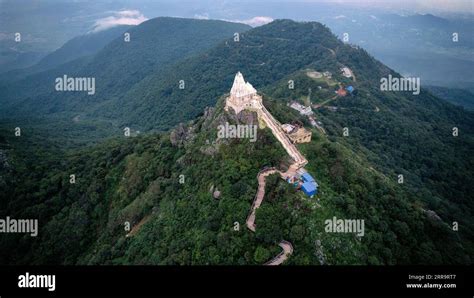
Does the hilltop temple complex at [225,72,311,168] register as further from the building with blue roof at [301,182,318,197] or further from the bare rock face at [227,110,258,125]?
the building with blue roof at [301,182,318,197]

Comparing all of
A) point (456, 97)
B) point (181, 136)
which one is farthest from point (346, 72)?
point (456, 97)

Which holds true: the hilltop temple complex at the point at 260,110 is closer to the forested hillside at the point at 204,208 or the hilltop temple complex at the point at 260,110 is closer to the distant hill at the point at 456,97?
the forested hillside at the point at 204,208

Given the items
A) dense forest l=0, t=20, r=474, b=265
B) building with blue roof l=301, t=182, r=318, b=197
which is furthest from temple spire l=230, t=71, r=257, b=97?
building with blue roof l=301, t=182, r=318, b=197

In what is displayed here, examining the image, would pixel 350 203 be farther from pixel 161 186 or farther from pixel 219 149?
pixel 161 186

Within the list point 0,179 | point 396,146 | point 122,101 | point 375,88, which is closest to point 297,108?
point 396,146

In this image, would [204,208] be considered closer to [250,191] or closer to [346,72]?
[250,191]

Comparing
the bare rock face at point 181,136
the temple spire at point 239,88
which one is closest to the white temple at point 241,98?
the temple spire at point 239,88

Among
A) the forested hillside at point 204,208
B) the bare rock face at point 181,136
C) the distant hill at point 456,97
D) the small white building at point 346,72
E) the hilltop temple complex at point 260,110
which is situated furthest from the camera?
the distant hill at point 456,97
